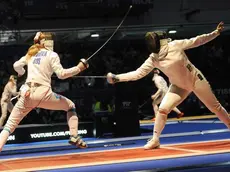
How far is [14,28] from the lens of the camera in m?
15.0

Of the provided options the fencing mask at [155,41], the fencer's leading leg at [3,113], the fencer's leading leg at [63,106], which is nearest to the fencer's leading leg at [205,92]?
the fencing mask at [155,41]

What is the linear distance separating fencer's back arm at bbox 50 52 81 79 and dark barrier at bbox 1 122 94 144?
2928mm

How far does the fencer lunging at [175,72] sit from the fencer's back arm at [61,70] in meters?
0.53

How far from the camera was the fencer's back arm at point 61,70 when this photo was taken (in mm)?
4875

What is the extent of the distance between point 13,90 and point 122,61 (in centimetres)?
600

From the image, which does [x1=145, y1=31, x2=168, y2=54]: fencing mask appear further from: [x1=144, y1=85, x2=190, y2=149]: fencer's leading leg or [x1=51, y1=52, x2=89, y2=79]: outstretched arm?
[x1=51, y1=52, x2=89, y2=79]: outstretched arm

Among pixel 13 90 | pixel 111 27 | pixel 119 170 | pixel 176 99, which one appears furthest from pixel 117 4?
pixel 119 170

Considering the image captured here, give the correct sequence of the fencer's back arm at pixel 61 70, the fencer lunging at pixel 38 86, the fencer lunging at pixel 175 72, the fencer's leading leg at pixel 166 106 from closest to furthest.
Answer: the fencer's back arm at pixel 61 70
the fencer lunging at pixel 38 86
the fencer lunging at pixel 175 72
the fencer's leading leg at pixel 166 106

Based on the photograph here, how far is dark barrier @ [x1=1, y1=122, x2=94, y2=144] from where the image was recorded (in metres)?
7.73

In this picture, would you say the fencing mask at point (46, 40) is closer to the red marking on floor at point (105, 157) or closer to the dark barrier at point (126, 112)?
the red marking on floor at point (105, 157)

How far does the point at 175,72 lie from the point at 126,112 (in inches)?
98.0

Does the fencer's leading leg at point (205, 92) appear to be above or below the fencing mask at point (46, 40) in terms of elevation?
below

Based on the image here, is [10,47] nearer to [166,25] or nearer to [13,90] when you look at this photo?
[13,90]

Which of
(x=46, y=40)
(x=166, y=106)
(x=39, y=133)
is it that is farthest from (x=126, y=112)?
(x=46, y=40)
